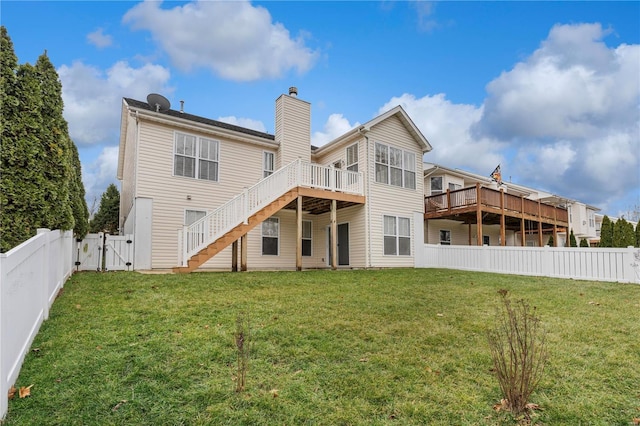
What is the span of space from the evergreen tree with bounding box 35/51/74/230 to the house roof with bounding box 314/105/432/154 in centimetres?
1047

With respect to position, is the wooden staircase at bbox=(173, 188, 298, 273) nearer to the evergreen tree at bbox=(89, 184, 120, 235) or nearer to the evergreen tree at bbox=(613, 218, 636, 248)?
the evergreen tree at bbox=(89, 184, 120, 235)

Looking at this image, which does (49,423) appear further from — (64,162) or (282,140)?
(282,140)

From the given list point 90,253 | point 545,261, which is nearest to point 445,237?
point 545,261

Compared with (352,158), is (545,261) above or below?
below

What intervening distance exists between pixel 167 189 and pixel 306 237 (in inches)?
252

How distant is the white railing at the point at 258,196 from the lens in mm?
10445

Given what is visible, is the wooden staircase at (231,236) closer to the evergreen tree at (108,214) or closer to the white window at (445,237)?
the white window at (445,237)

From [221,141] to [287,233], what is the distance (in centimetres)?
475

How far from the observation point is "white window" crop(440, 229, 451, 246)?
2022 cm

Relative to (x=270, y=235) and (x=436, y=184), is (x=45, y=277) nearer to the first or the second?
(x=270, y=235)

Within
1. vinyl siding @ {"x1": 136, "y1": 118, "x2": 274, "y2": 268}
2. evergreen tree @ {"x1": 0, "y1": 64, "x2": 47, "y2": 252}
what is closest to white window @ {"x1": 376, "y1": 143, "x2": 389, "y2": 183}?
vinyl siding @ {"x1": 136, "y1": 118, "x2": 274, "y2": 268}

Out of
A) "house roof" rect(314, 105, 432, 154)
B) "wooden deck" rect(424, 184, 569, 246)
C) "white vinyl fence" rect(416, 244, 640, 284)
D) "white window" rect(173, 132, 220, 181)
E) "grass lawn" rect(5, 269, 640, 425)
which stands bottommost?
"grass lawn" rect(5, 269, 640, 425)

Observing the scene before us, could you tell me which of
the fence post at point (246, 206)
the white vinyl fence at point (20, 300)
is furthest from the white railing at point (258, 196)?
the white vinyl fence at point (20, 300)

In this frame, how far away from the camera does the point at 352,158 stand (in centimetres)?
1539
